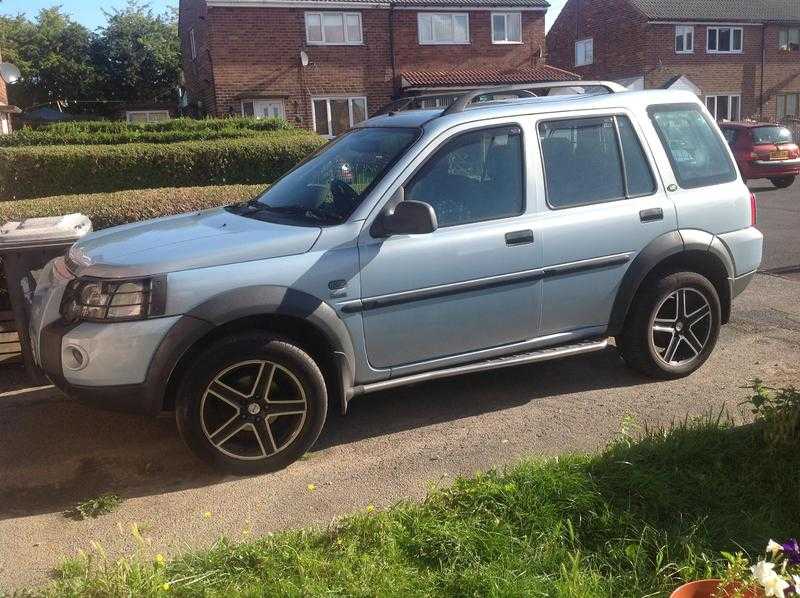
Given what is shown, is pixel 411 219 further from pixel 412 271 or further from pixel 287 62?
pixel 287 62

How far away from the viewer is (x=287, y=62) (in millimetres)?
26953

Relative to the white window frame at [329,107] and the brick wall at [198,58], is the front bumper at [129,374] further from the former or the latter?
the white window frame at [329,107]

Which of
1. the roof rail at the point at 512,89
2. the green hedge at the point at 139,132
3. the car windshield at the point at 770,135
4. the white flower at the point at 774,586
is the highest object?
the green hedge at the point at 139,132

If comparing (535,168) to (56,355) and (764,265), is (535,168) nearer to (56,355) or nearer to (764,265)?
(56,355)

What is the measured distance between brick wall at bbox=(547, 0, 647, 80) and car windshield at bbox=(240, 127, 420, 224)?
3369 centimetres

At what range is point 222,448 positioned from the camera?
4.03m

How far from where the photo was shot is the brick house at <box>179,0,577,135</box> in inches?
1037

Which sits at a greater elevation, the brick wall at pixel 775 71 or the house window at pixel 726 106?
the brick wall at pixel 775 71

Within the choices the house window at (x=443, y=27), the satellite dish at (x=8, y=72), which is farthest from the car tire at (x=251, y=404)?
the house window at (x=443, y=27)

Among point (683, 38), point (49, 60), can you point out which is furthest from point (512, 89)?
point (49, 60)

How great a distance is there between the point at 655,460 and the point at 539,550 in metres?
0.94

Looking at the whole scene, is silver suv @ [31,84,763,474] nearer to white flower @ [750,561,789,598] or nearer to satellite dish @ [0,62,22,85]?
white flower @ [750,561,789,598]

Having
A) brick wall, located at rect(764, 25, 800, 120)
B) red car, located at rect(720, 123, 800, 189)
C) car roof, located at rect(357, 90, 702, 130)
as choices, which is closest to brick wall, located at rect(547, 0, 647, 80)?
brick wall, located at rect(764, 25, 800, 120)

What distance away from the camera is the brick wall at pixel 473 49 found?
28328 mm
